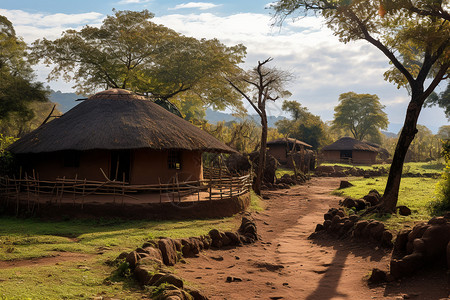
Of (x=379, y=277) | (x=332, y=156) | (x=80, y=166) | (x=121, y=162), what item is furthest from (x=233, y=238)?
(x=332, y=156)

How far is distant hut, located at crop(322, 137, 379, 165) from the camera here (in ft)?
164

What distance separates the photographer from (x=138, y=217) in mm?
12352

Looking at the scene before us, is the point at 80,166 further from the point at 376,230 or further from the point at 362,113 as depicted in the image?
the point at 362,113

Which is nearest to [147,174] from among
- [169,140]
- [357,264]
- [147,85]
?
[169,140]

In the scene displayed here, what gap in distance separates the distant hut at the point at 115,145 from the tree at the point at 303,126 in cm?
3944

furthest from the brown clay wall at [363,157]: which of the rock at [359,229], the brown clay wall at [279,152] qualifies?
the rock at [359,229]

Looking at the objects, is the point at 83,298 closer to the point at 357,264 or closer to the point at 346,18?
the point at 357,264

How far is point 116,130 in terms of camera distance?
14719 millimetres

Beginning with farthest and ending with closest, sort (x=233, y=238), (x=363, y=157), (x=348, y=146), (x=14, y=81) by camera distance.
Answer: (x=363, y=157), (x=348, y=146), (x=14, y=81), (x=233, y=238)

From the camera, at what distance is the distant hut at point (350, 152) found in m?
49.9

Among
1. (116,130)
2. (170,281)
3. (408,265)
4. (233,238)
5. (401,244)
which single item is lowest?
(233,238)

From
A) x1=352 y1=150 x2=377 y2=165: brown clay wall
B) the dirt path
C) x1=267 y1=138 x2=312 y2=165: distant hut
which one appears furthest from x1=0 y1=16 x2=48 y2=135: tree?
x1=352 y1=150 x2=377 y2=165: brown clay wall

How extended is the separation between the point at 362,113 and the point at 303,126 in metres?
18.3

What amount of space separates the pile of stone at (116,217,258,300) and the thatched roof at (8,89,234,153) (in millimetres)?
5373
